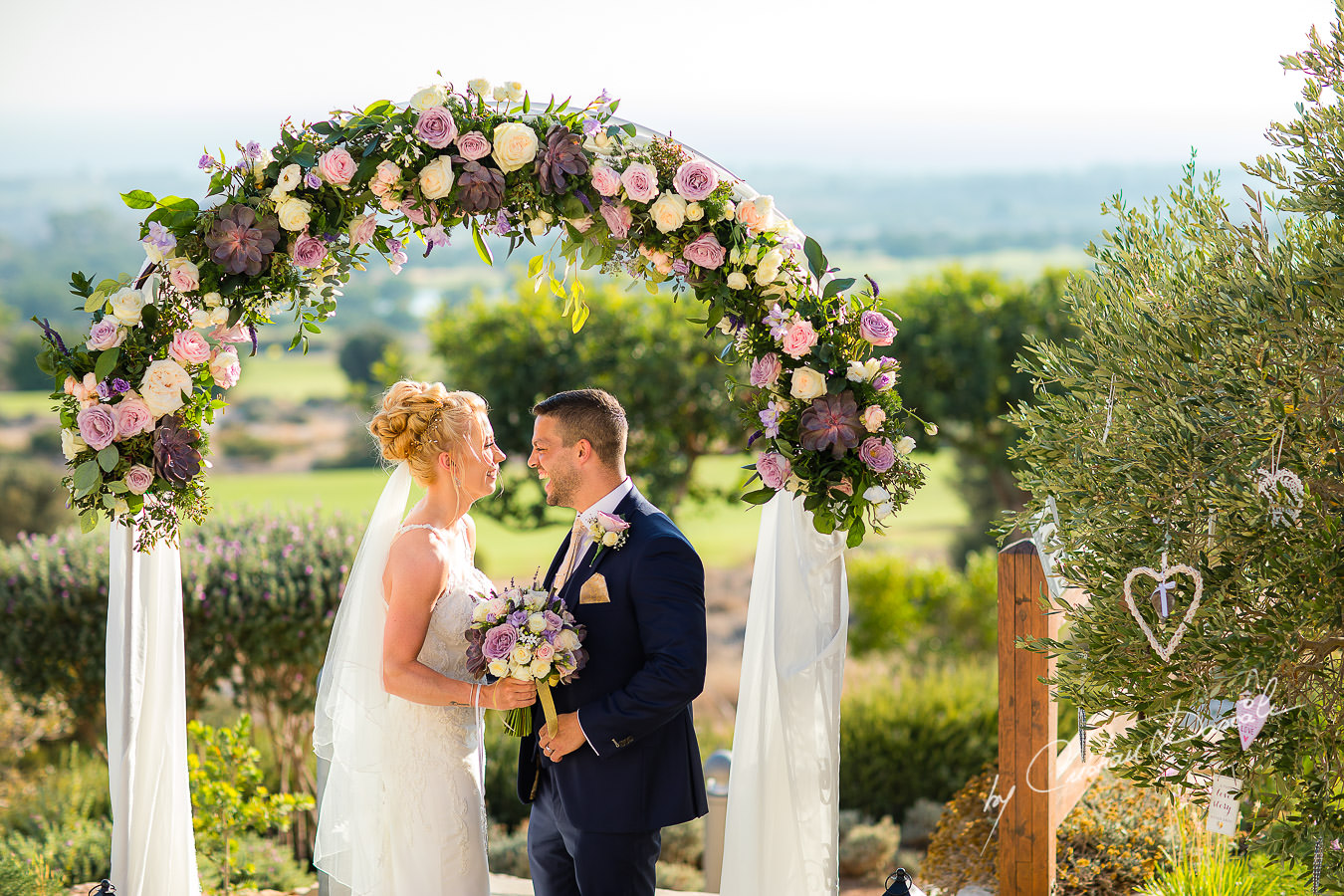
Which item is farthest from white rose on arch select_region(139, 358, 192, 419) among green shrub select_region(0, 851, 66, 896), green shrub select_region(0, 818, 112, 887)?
green shrub select_region(0, 818, 112, 887)

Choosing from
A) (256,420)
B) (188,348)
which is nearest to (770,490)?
(188,348)

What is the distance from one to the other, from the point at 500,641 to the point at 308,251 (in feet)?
4.92

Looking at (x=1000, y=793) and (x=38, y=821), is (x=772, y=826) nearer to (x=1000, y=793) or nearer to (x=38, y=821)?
(x=1000, y=793)

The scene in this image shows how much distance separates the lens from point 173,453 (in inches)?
142

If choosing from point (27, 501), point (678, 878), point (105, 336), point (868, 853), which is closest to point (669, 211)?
point (105, 336)

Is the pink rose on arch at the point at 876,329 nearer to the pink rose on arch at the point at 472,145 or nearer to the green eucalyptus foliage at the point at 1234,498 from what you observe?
the green eucalyptus foliage at the point at 1234,498

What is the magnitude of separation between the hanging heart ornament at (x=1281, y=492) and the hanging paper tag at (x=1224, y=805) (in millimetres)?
707

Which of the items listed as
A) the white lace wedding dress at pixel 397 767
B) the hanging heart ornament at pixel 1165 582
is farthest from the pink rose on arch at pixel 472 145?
the hanging heart ornament at pixel 1165 582

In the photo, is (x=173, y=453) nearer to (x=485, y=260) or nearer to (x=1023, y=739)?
(x=485, y=260)

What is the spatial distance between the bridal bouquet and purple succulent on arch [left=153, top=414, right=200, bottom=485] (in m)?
1.17

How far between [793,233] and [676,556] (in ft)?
3.89

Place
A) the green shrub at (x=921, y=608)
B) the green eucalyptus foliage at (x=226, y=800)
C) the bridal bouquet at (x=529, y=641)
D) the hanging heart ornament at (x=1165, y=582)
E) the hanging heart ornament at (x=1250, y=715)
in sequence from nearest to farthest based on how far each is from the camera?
the hanging heart ornament at (x=1250, y=715) < the hanging heart ornament at (x=1165, y=582) < the bridal bouquet at (x=529, y=641) < the green eucalyptus foliage at (x=226, y=800) < the green shrub at (x=921, y=608)

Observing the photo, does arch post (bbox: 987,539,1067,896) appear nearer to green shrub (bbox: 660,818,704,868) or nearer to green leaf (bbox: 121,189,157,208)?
green shrub (bbox: 660,818,704,868)

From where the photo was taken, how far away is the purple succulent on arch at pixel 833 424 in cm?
340
